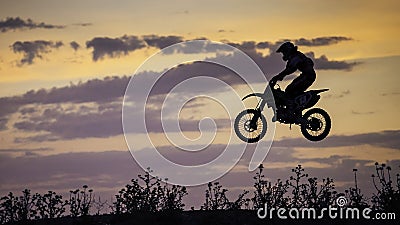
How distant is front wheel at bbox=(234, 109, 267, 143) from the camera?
3588 cm

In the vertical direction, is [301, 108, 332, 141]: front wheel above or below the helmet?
below

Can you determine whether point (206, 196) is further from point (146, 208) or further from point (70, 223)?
point (70, 223)

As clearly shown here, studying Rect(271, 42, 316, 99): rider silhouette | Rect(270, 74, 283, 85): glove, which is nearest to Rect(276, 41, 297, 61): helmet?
Rect(271, 42, 316, 99): rider silhouette

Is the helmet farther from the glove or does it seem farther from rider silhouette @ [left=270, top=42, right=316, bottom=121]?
the glove

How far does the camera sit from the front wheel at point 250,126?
35875 mm

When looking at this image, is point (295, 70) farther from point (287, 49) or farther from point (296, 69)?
point (287, 49)

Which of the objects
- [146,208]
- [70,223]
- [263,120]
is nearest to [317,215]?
[263,120]

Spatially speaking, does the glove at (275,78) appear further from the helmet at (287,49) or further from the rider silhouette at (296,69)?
the helmet at (287,49)

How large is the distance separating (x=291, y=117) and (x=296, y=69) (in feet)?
6.23

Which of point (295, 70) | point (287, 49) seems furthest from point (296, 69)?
point (287, 49)

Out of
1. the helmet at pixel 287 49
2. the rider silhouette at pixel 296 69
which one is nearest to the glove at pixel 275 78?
the rider silhouette at pixel 296 69

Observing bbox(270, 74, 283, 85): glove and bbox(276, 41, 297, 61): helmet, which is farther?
bbox(270, 74, 283, 85): glove

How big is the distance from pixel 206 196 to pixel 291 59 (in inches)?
269

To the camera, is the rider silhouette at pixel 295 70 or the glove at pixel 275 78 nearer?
the rider silhouette at pixel 295 70
